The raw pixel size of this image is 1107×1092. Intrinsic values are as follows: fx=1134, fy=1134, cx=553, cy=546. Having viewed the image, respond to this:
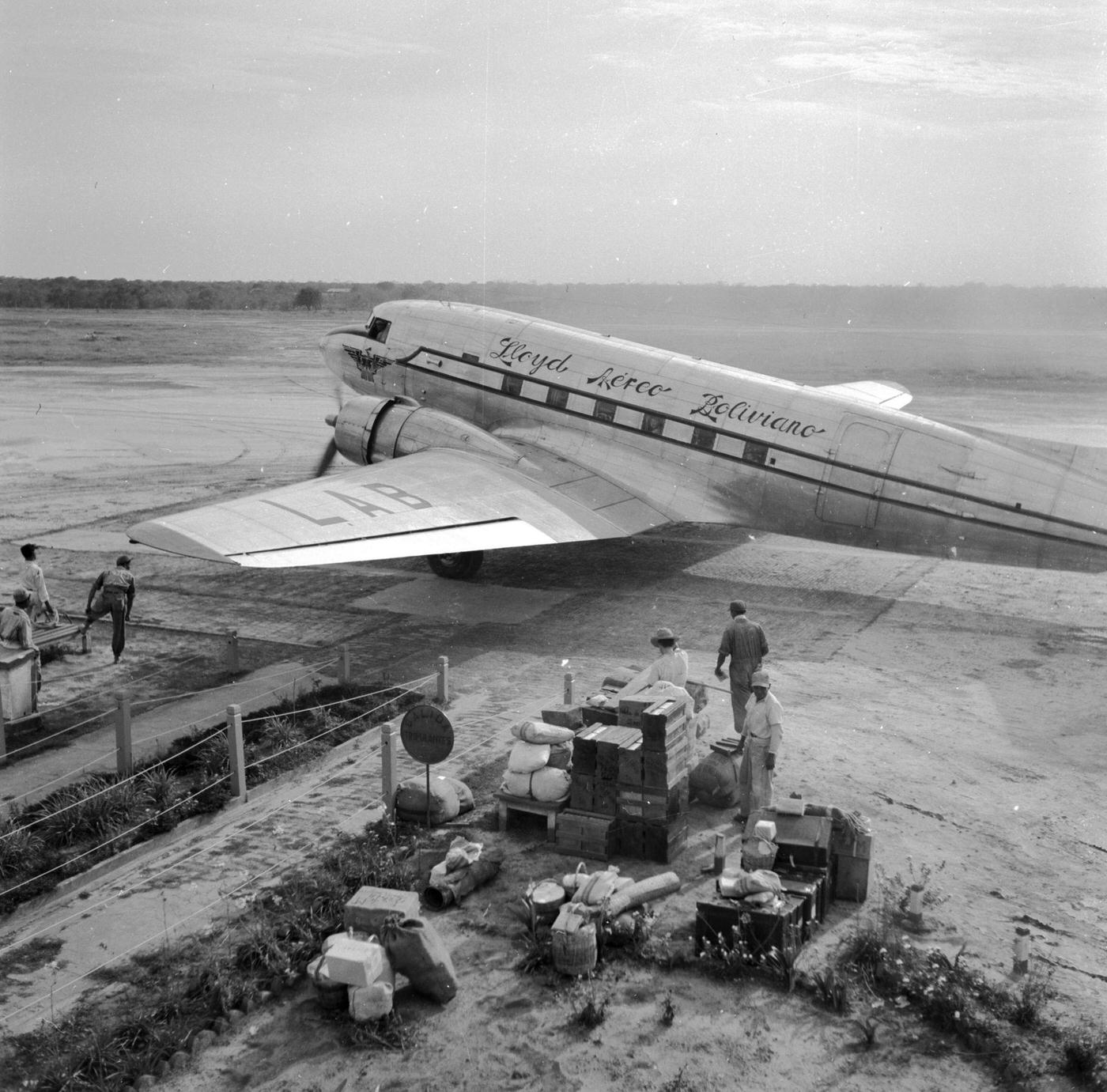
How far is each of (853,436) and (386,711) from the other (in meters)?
8.61

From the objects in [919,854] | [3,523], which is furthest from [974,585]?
[3,523]

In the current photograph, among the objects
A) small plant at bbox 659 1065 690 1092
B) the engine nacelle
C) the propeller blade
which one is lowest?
small plant at bbox 659 1065 690 1092

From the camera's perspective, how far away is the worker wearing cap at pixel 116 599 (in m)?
14.9

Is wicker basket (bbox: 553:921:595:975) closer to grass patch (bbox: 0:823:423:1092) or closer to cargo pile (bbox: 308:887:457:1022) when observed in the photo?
cargo pile (bbox: 308:887:457:1022)

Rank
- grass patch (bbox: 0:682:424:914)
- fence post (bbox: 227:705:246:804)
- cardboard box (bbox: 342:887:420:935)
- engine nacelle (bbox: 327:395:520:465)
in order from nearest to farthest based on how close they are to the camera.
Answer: cardboard box (bbox: 342:887:420:935)
grass patch (bbox: 0:682:424:914)
fence post (bbox: 227:705:246:804)
engine nacelle (bbox: 327:395:520:465)

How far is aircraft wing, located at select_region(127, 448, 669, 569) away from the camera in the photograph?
46.1 ft

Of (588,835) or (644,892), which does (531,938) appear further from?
(588,835)

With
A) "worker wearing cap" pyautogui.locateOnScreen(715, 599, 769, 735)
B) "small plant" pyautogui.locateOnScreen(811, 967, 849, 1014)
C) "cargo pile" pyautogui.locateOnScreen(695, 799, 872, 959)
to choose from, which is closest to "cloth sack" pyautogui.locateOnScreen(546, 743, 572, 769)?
"cargo pile" pyautogui.locateOnScreen(695, 799, 872, 959)

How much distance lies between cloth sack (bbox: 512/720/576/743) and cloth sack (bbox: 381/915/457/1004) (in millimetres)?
2807

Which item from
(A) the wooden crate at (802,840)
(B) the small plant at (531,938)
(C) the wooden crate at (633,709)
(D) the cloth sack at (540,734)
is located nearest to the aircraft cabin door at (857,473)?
(C) the wooden crate at (633,709)

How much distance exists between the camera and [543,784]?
399 inches

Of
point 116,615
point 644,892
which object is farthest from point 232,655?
point 644,892

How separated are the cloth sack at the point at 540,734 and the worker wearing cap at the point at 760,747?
5.25 ft

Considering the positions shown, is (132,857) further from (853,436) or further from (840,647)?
(853,436)
